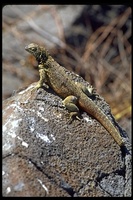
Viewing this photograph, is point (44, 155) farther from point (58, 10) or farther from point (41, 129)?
point (58, 10)

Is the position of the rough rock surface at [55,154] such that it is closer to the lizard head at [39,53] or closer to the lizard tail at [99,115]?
the lizard tail at [99,115]

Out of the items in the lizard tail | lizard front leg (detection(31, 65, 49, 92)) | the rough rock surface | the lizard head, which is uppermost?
the lizard head

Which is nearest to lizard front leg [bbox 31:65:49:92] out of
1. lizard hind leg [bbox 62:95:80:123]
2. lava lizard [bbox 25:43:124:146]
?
lava lizard [bbox 25:43:124:146]

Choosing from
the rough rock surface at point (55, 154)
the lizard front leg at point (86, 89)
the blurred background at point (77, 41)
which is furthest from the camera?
the blurred background at point (77, 41)

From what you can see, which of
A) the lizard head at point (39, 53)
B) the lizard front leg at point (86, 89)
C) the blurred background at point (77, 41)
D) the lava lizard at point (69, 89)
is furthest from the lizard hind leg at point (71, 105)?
the blurred background at point (77, 41)

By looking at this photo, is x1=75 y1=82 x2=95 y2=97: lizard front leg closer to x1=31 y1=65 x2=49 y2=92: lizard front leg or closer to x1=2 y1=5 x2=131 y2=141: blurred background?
x1=31 y1=65 x2=49 y2=92: lizard front leg

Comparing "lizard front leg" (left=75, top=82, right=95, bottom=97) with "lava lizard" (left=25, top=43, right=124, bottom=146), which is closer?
"lava lizard" (left=25, top=43, right=124, bottom=146)

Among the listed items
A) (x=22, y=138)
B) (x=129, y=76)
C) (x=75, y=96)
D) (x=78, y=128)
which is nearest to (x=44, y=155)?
(x=22, y=138)

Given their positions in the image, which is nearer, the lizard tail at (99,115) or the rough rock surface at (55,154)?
the rough rock surface at (55,154)
